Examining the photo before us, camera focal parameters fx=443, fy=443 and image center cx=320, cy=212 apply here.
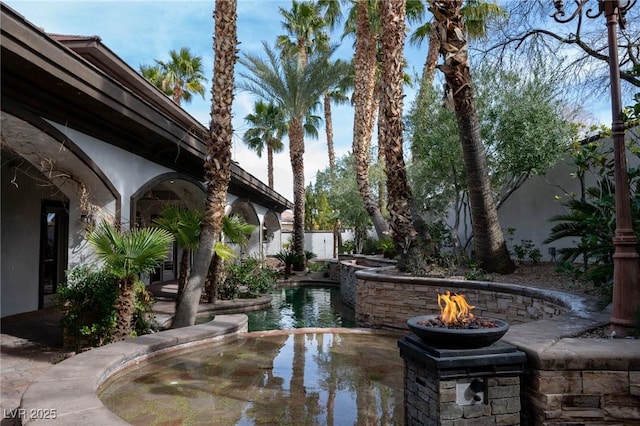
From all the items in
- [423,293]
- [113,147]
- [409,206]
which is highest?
[113,147]

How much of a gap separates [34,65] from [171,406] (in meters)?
4.55

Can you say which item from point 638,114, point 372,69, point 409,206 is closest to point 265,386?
point 638,114

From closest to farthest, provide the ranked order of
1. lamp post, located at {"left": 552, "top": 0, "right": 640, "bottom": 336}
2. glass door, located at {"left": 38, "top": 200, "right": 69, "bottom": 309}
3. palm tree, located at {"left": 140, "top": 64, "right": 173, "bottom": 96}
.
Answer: lamp post, located at {"left": 552, "top": 0, "right": 640, "bottom": 336} < glass door, located at {"left": 38, "top": 200, "right": 69, "bottom": 309} < palm tree, located at {"left": 140, "top": 64, "right": 173, "bottom": 96}

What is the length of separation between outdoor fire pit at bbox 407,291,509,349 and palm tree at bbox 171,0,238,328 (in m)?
5.53

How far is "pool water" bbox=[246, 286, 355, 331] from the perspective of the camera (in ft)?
37.8

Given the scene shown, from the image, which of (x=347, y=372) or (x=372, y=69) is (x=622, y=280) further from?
(x=372, y=69)

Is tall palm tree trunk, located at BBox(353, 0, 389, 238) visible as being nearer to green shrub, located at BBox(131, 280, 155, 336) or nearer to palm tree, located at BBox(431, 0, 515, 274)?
palm tree, located at BBox(431, 0, 515, 274)

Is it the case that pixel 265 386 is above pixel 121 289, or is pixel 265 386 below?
below

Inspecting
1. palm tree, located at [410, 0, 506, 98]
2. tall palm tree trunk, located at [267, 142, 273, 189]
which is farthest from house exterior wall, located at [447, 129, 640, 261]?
tall palm tree trunk, located at [267, 142, 273, 189]

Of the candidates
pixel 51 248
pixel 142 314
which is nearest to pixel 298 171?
pixel 51 248

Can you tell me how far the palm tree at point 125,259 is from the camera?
6.83 meters

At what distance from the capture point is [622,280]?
452cm

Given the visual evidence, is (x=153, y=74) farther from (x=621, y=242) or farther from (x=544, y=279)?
(x=621, y=242)

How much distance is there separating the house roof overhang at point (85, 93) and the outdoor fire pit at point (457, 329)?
18.2 ft
